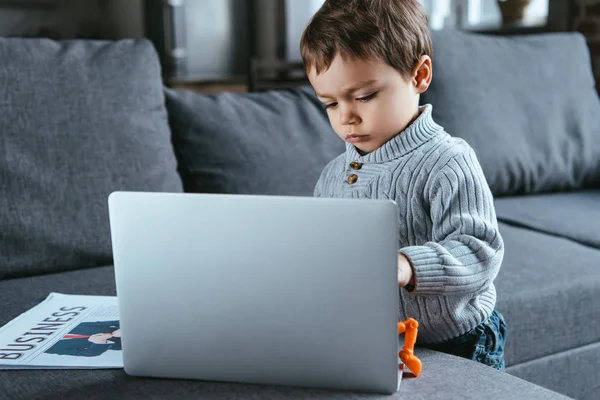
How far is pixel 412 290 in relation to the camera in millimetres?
868

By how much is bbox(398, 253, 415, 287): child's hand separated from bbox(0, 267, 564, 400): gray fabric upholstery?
0.12 meters

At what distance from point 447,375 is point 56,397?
1.62 ft

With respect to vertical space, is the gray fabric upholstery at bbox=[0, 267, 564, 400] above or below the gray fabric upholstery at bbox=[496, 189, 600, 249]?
above

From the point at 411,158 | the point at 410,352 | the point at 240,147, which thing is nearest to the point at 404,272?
the point at 410,352

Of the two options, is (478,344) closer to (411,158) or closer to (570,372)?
(411,158)

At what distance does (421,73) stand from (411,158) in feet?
0.45

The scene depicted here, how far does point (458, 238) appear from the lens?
2.98 ft

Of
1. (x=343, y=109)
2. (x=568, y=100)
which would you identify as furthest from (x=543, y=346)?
(x=568, y=100)

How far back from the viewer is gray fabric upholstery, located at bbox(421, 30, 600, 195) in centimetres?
199

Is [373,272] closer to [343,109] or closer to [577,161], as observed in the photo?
[343,109]

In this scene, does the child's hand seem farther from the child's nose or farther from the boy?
the child's nose

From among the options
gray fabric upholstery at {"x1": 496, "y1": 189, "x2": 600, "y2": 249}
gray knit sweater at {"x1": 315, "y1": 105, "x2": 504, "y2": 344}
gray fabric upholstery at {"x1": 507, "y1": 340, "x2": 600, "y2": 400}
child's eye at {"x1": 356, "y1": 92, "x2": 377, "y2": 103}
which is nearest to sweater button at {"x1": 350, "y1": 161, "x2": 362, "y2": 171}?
gray knit sweater at {"x1": 315, "y1": 105, "x2": 504, "y2": 344}

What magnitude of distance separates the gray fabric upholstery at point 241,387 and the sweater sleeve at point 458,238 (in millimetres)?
108

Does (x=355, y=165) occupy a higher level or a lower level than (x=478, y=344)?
higher
